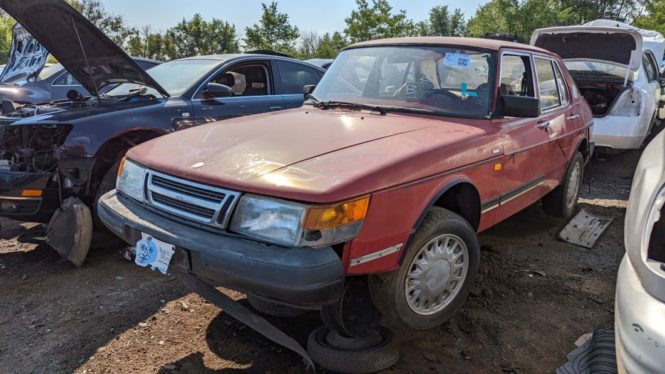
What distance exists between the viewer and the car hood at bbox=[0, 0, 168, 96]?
4.00m

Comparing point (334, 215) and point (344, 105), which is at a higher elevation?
point (344, 105)

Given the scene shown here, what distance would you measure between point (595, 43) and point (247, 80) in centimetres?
531

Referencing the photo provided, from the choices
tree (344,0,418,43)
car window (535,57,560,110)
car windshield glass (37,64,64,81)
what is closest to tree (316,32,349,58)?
tree (344,0,418,43)

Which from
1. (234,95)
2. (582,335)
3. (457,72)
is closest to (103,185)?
(234,95)

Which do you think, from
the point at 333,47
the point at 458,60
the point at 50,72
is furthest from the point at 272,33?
the point at 458,60

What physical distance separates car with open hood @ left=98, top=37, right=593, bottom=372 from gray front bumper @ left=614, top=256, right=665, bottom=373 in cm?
104

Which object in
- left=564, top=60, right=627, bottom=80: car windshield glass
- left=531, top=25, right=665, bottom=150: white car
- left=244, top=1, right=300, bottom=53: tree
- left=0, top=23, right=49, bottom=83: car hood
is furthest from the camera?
left=244, top=1, right=300, bottom=53: tree

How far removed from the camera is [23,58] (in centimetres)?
557

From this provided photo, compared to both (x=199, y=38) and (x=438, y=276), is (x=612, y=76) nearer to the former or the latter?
(x=438, y=276)

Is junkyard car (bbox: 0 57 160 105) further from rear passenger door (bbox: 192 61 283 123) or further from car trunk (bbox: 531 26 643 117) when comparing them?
car trunk (bbox: 531 26 643 117)

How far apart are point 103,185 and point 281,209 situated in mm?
2490

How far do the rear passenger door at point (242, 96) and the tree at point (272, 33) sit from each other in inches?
678

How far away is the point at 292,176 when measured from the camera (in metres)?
2.34

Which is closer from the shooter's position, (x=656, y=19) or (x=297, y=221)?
(x=297, y=221)
